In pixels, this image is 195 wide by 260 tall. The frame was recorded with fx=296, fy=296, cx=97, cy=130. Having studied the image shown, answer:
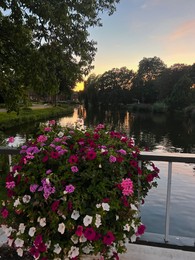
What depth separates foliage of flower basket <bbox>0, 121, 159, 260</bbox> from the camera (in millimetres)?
2172

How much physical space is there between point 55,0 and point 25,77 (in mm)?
2262

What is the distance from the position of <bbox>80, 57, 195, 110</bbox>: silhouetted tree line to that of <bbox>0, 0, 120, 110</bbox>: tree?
5731cm

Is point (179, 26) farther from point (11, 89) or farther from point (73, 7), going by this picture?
point (11, 89)

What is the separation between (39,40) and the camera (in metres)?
9.80

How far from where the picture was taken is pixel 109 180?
2.32 metres

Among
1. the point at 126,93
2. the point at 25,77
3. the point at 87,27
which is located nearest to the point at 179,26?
the point at 87,27

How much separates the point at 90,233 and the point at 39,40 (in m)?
8.72

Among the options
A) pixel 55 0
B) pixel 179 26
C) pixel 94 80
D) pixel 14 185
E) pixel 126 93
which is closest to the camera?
pixel 14 185

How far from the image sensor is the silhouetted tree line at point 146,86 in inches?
2667

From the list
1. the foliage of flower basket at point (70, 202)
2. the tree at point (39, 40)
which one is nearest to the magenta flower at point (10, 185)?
the foliage of flower basket at point (70, 202)

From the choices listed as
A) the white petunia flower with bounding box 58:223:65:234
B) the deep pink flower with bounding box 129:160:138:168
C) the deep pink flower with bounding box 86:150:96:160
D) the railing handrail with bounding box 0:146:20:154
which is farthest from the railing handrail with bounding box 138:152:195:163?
the railing handrail with bounding box 0:146:20:154

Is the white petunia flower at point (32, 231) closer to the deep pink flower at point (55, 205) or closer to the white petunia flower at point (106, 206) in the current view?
the deep pink flower at point (55, 205)

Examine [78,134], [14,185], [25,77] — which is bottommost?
[14,185]

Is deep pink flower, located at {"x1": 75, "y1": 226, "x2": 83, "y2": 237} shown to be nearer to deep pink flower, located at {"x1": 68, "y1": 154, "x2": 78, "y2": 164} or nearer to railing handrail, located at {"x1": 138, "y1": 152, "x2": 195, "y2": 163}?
deep pink flower, located at {"x1": 68, "y1": 154, "x2": 78, "y2": 164}
